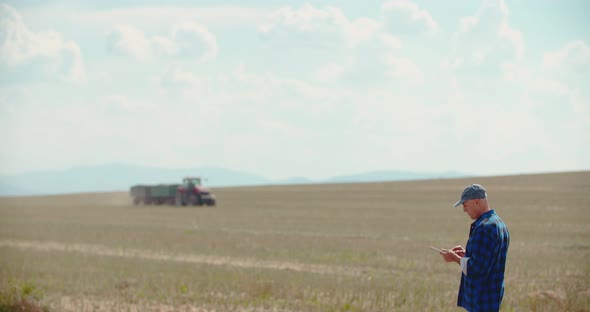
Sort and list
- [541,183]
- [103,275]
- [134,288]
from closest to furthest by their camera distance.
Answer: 1. [134,288]
2. [103,275]
3. [541,183]

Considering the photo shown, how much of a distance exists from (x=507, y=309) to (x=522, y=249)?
39.2 feet

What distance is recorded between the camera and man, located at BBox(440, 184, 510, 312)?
Result: 7098 millimetres

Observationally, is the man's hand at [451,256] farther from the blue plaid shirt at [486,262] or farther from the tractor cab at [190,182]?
the tractor cab at [190,182]

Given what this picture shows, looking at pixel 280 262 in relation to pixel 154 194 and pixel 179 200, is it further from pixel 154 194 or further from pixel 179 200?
pixel 154 194

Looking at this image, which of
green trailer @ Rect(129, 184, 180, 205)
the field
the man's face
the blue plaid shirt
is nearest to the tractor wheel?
green trailer @ Rect(129, 184, 180, 205)

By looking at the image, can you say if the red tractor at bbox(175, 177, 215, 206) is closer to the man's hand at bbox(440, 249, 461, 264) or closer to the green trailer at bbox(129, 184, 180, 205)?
the green trailer at bbox(129, 184, 180, 205)

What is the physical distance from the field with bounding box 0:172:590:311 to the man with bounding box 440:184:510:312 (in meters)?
6.54

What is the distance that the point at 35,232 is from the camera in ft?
112

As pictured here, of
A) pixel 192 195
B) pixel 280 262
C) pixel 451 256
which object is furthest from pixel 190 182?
pixel 451 256

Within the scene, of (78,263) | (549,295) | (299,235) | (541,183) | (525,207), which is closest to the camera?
(549,295)

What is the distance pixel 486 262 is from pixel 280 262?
15.1 metres

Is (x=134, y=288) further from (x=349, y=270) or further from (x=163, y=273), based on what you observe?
(x=349, y=270)

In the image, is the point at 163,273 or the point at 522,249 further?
the point at 522,249

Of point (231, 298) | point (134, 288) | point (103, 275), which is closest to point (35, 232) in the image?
point (103, 275)
